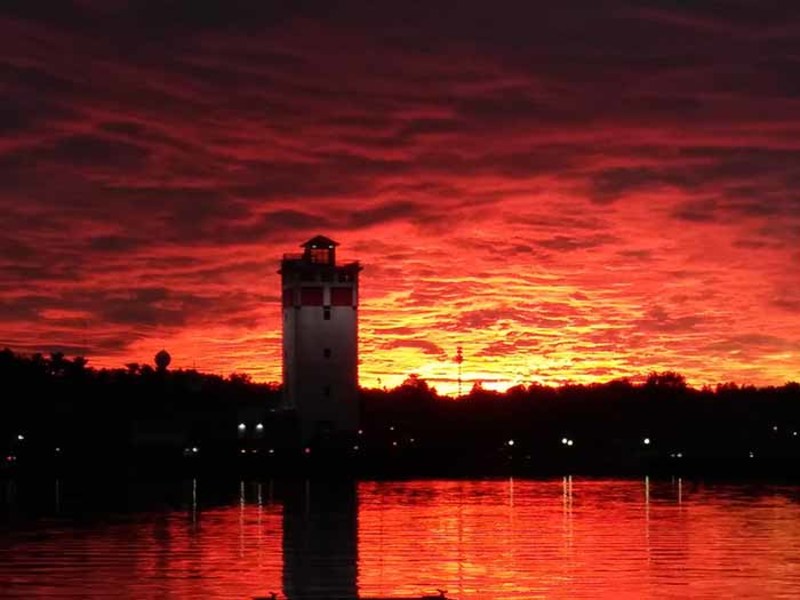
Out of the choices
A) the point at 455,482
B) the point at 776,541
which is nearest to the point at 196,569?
the point at 776,541

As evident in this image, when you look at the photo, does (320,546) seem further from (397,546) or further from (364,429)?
(364,429)

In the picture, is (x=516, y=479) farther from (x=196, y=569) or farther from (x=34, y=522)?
(x=196, y=569)

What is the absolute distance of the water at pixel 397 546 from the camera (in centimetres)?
4147

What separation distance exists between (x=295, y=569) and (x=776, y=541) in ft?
62.7

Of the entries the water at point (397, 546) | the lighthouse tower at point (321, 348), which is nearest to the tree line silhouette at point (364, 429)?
the lighthouse tower at point (321, 348)

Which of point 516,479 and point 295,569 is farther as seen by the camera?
point 516,479

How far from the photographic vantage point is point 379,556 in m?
49.8

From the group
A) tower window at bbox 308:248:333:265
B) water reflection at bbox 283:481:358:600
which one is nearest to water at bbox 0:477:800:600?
water reflection at bbox 283:481:358:600

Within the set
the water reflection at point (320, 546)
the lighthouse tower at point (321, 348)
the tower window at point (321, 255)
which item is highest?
the tower window at point (321, 255)

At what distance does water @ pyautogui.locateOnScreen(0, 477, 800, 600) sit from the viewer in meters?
41.5

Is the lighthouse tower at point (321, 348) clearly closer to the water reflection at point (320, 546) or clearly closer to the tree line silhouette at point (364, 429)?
the tree line silhouette at point (364, 429)

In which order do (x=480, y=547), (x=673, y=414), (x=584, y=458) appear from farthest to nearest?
(x=673, y=414)
(x=584, y=458)
(x=480, y=547)

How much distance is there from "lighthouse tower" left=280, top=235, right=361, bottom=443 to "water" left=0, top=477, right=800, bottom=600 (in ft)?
133

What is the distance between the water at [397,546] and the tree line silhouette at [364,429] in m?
43.2
